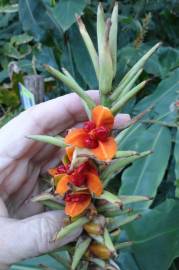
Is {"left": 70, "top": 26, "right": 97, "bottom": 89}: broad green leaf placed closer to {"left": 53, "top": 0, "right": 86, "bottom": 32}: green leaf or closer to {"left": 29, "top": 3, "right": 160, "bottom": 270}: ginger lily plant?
{"left": 53, "top": 0, "right": 86, "bottom": 32}: green leaf

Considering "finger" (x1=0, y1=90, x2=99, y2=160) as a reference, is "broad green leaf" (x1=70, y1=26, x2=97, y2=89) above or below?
below

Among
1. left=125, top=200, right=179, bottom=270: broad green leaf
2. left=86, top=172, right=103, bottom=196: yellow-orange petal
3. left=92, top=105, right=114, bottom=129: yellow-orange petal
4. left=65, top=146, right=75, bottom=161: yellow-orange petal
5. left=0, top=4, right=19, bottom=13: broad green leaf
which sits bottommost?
left=125, top=200, right=179, bottom=270: broad green leaf

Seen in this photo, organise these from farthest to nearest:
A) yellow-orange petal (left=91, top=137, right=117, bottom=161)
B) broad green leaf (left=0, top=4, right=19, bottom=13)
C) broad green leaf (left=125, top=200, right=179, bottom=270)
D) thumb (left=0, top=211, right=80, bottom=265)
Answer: broad green leaf (left=0, top=4, right=19, bottom=13), broad green leaf (left=125, top=200, right=179, bottom=270), thumb (left=0, top=211, right=80, bottom=265), yellow-orange petal (left=91, top=137, right=117, bottom=161)

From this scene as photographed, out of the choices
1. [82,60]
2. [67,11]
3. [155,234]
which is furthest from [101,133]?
[82,60]

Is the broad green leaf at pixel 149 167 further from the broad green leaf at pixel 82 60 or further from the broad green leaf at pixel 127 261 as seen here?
the broad green leaf at pixel 82 60

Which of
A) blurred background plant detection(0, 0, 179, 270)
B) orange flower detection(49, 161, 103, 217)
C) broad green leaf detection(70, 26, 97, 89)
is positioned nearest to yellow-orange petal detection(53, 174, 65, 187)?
orange flower detection(49, 161, 103, 217)

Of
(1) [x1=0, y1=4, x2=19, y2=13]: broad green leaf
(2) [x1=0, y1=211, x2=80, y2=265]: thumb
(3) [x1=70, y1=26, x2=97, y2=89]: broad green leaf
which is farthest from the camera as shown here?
(1) [x1=0, y1=4, x2=19, y2=13]: broad green leaf

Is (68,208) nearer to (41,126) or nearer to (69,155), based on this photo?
(69,155)

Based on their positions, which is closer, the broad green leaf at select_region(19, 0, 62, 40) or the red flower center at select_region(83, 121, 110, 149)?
the red flower center at select_region(83, 121, 110, 149)

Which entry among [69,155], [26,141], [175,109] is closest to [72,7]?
[175,109]
